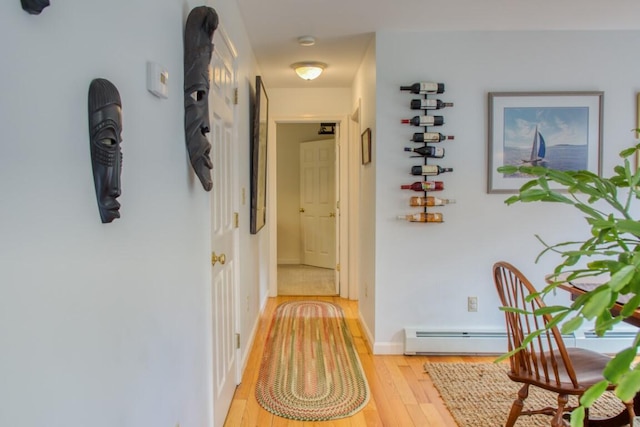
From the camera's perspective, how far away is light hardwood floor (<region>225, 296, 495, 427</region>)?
2225 mm

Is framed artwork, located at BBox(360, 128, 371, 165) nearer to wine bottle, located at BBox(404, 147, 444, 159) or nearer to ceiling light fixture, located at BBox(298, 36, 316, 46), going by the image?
wine bottle, located at BBox(404, 147, 444, 159)

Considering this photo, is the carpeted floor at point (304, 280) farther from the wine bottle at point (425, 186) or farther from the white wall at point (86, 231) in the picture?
the white wall at point (86, 231)

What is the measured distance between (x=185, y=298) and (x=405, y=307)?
6.52 ft

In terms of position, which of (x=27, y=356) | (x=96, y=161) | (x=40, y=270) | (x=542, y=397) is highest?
(x=96, y=161)

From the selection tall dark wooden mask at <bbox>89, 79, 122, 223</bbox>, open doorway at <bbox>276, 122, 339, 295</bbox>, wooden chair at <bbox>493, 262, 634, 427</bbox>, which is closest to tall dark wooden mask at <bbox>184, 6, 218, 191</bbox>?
tall dark wooden mask at <bbox>89, 79, 122, 223</bbox>

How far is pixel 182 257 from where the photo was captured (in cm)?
152

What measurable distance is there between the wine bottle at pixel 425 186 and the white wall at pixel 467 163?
0.19ft

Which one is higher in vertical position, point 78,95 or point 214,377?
point 78,95

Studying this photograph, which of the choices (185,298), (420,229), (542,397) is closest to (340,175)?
(420,229)

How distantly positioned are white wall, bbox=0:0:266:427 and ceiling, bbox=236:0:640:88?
1348 mm

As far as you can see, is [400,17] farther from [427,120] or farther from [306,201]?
[306,201]

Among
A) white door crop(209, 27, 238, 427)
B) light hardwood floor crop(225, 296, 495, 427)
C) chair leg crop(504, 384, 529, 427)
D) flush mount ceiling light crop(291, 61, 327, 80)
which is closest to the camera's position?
chair leg crop(504, 384, 529, 427)

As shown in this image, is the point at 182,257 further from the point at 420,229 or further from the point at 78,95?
the point at 420,229

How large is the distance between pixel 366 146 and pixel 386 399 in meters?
1.95
